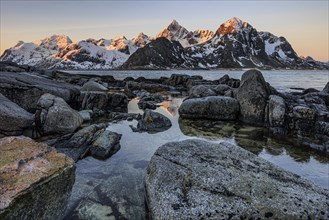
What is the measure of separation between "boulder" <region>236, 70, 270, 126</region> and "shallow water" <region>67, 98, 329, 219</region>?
1.12 m

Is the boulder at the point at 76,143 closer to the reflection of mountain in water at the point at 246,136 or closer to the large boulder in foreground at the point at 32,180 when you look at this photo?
the large boulder in foreground at the point at 32,180

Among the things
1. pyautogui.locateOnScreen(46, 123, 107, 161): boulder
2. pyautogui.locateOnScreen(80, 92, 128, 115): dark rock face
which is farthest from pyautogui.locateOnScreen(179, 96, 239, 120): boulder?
pyautogui.locateOnScreen(46, 123, 107, 161): boulder

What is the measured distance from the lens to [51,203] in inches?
193

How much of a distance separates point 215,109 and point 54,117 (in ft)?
30.8

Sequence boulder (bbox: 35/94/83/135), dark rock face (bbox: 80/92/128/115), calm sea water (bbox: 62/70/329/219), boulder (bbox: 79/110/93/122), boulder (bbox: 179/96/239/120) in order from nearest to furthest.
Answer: calm sea water (bbox: 62/70/329/219) < boulder (bbox: 35/94/83/135) < boulder (bbox: 79/110/93/122) < boulder (bbox: 179/96/239/120) < dark rock face (bbox: 80/92/128/115)

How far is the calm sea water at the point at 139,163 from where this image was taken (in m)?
6.34

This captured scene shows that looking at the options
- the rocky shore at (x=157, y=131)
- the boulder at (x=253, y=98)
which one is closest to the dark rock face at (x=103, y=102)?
the rocky shore at (x=157, y=131)

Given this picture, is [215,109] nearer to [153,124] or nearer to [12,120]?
[153,124]

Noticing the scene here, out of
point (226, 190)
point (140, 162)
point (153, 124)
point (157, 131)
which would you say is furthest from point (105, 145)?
point (226, 190)

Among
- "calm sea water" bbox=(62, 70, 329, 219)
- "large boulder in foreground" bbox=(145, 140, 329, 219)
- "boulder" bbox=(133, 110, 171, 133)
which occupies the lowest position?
"calm sea water" bbox=(62, 70, 329, 219)

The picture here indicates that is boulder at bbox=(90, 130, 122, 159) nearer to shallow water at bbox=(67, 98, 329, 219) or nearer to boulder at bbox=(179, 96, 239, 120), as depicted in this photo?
shallow water at bbox=(67, 98, 329, 219)

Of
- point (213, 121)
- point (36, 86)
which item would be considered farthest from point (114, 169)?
point (36, 86)

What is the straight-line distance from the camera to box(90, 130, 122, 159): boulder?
9.35 metres

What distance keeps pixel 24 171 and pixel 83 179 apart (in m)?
2.96
